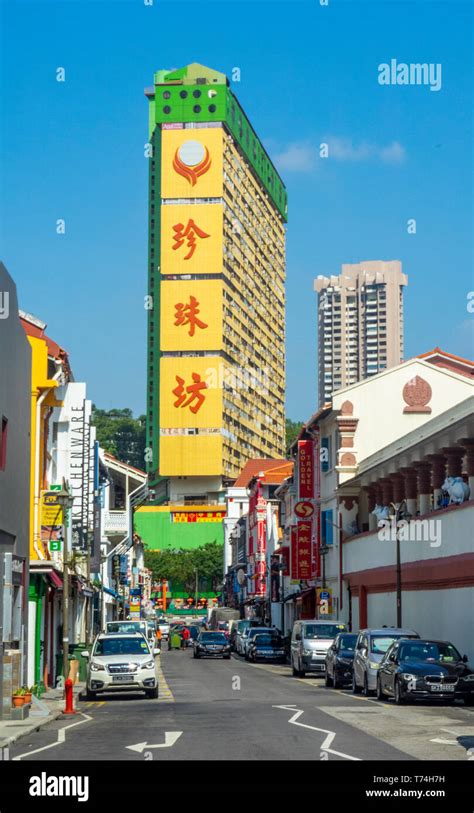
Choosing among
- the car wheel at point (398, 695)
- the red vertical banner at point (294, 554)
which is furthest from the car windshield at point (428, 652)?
the red vertical banner at point (294, 554)

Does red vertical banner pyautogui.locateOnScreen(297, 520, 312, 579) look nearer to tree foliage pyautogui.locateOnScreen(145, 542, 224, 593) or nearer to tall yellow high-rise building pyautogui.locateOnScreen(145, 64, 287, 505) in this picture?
tree foliage pyautogui.locateOnScreen(145, 542, 224, 593)

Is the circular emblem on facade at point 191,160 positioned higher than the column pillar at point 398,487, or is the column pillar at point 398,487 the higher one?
the circular emblem on facade at point 191,160

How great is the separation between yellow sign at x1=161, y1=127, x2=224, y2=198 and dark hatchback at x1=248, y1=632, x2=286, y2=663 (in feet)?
352

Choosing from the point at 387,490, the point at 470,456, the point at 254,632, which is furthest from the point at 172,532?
the point at 470,456

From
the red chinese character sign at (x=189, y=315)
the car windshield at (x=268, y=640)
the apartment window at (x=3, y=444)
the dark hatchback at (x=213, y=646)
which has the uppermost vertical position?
the red chinese character sign at (x=189, y=315)

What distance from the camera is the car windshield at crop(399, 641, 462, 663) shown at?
30609 millimetres

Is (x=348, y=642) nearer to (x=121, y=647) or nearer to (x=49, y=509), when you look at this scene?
(x=121, y=647)

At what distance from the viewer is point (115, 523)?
79750 millimetres

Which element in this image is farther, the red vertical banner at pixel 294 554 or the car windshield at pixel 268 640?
the red vertical banner at pixel 294 554

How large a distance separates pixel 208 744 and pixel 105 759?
2.37 m

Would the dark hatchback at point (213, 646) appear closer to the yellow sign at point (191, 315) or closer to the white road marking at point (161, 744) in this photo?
the white road marking at point (161, 744)

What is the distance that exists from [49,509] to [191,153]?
135 meters

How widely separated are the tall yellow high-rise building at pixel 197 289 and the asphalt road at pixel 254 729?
425 feet

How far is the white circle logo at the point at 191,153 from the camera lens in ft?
550
